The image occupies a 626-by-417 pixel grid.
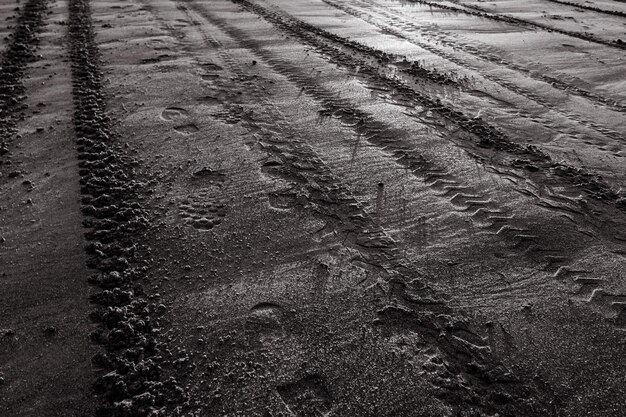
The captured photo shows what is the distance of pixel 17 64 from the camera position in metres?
5.87

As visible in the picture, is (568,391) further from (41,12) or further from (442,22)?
(41,12)

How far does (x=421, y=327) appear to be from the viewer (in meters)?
Answer: 2.55

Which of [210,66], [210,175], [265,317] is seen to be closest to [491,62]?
[210,66]

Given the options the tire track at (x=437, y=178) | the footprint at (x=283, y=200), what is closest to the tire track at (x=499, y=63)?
the tire track at (x=437, y=178)

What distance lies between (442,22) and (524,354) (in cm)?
742

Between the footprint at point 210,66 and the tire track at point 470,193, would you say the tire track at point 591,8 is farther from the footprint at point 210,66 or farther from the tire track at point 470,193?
the footprint at point 210,66

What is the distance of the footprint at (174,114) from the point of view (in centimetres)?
470

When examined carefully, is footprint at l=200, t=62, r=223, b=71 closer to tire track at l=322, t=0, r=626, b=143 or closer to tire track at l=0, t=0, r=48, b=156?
tire track at l=0, t=0, r=48, b=156

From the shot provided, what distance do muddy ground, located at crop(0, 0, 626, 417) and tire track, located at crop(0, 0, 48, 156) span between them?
5 centimetres

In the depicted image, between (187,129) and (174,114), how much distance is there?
1.34ft

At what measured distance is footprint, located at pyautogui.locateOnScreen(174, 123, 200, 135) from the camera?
4.46 metres

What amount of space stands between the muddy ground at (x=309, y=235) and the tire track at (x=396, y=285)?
0.01 metres

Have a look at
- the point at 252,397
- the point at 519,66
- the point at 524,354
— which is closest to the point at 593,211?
the point at 524,354

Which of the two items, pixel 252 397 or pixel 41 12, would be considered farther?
pixel 41 12
